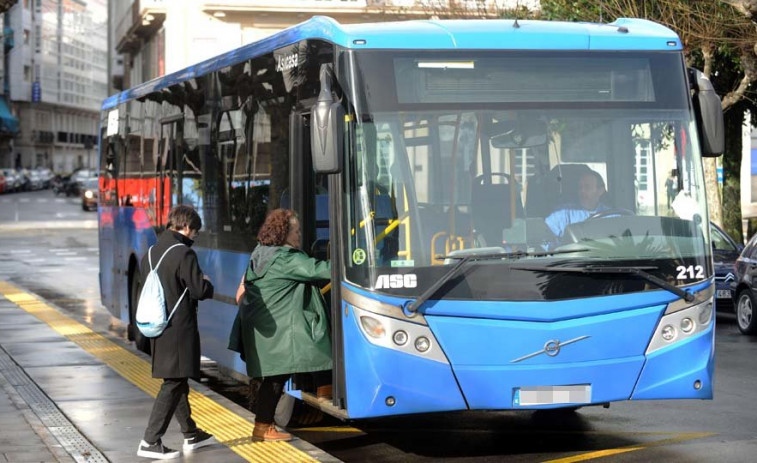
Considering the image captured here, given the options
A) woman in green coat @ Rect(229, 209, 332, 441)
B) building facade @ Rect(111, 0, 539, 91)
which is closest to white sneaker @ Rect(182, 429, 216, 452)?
woman in green coat @ Rect(229, 209, 332, 441)

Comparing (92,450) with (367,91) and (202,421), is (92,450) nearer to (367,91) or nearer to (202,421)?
(202,421)

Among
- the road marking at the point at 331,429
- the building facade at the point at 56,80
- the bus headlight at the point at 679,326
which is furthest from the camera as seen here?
the building facade at the point at 56,80

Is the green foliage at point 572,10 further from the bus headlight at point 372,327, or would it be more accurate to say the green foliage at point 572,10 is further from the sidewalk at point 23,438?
the bus headlight at point 372,327

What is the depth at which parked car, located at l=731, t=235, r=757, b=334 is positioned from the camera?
16359mm

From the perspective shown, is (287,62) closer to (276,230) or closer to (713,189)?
(276,230)

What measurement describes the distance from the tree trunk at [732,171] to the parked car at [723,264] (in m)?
7.41

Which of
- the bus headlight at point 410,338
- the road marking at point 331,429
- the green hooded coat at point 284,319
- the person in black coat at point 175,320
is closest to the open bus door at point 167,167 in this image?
the road marking at point 331,429

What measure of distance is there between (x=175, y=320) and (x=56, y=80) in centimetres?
15495

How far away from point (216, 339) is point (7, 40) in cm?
11481

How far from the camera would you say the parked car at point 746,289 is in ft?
53.7

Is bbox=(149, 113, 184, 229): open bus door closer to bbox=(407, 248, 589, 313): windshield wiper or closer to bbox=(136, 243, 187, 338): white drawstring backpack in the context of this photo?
bbox=(136, 243, 187, 338): white drawstring backpack

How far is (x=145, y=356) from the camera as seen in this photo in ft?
45.3

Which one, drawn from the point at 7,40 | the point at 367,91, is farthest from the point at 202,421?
the point at 7,40

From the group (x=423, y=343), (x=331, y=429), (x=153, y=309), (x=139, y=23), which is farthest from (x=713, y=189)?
(x=139, y=23)
